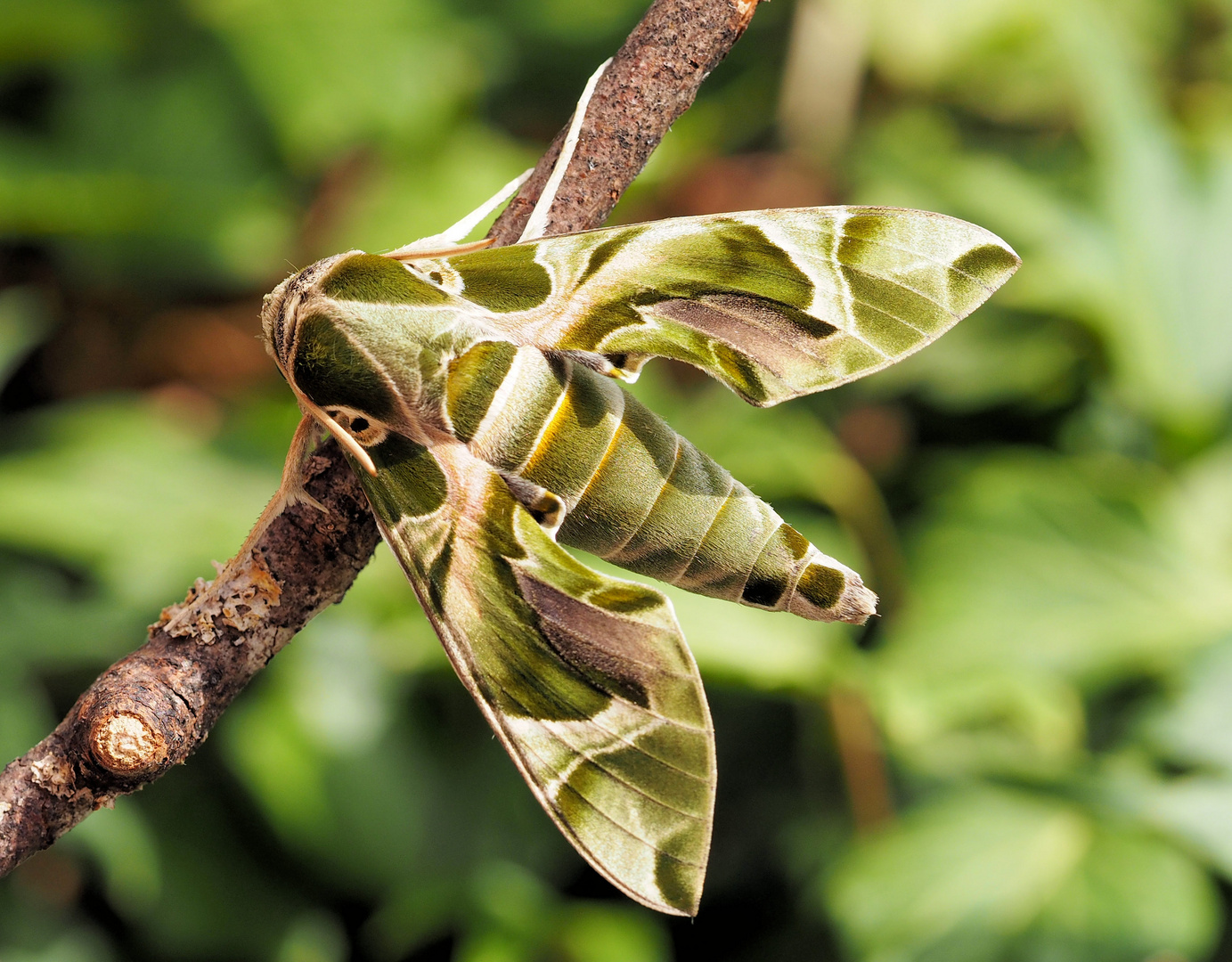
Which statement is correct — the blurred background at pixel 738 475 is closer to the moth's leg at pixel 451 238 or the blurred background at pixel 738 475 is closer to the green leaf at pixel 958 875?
the green leaf at pixel 958 875

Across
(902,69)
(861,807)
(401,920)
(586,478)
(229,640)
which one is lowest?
(401,920)

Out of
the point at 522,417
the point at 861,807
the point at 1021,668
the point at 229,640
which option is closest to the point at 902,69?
the point at 1021,668

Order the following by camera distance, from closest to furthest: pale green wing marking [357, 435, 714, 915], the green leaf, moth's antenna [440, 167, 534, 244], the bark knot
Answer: the bark knot < pale green wing marking [357, 435, 714, 915] < moth's antenna [440, 167, 534, 244] < the green leaf

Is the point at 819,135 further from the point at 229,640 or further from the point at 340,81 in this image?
the point at 229,640

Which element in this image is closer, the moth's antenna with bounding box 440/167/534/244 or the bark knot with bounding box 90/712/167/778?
the bark knot with bounding box 90/712/167/778

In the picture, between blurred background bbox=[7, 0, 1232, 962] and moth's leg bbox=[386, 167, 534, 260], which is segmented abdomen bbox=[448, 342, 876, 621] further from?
blurred background bbox=[7, 0, 1232, 962]

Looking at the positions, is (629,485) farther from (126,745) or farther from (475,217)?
(126,745)

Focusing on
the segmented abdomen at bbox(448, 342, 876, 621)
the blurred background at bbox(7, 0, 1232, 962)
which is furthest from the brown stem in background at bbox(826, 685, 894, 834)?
the segmented abdomen at bbox(448, 342, 876, 621)
